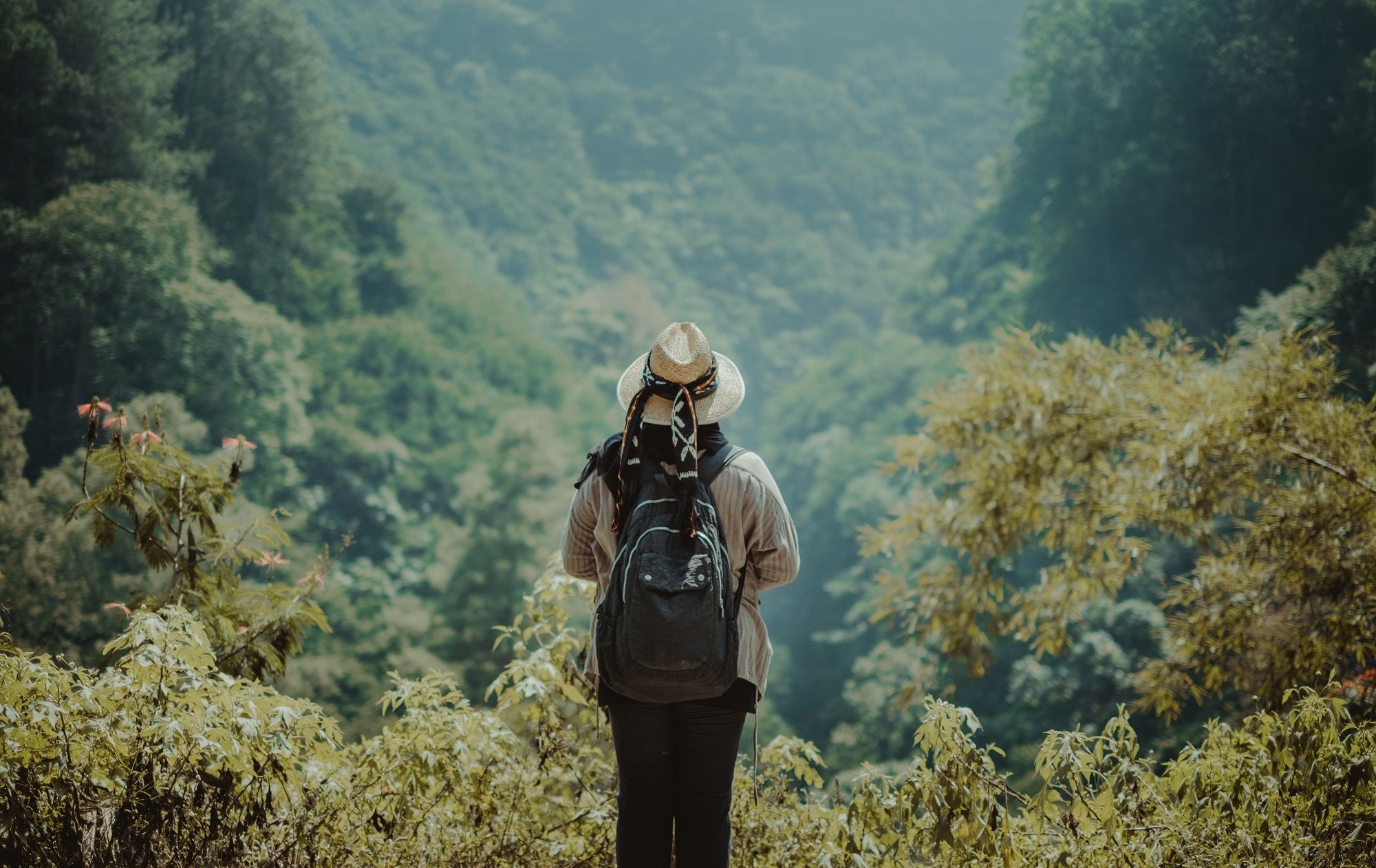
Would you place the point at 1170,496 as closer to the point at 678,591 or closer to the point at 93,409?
the point at 678,591

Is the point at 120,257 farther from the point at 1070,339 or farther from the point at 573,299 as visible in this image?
the point at 573,299

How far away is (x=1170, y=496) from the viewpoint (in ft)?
13.3

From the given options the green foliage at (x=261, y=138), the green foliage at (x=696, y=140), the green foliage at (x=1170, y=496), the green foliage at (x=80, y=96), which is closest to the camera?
the green foliage at (x=1170, y=496)

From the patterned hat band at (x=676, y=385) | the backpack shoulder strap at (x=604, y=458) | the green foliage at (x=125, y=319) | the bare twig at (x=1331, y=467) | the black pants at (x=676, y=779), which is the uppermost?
the green foliage at (x=125, y=319)

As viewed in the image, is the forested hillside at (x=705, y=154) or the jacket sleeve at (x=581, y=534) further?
the forested hillside at (x=705, y=154)

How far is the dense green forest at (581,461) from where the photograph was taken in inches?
67.4

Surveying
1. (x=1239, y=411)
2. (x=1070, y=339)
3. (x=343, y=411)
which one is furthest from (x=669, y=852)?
(x=343, y=411)

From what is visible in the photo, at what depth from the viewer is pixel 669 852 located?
1.59m

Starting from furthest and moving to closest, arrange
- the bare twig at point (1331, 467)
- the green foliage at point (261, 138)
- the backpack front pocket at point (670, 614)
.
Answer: the green foliage at point (261, 138) < the bare twig at point (1331, 467) < the backpack front pocket at point (670, 614)

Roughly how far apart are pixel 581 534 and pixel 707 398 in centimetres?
34

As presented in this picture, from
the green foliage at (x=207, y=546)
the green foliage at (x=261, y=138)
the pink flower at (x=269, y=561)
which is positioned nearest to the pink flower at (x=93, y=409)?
the green foliage at (x=207, y=546)

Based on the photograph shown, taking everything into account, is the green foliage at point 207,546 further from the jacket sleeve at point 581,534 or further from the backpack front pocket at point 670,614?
the backpack front pocket at point 670,614

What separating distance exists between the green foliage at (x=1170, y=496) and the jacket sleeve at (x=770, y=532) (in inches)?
90.8

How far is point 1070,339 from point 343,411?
23.8m
